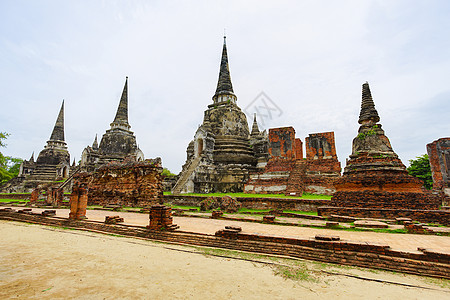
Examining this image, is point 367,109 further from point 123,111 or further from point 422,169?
point 123,111

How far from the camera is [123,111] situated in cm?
2847

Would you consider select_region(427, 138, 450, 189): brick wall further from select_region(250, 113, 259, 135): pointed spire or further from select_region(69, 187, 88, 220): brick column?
select_region(69, 187, 88, 220): brick column

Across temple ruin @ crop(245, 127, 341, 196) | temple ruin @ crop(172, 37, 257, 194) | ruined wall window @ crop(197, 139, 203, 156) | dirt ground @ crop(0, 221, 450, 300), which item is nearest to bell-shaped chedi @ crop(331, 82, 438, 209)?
temple ruin @ crop(245, 127, 341, 196)

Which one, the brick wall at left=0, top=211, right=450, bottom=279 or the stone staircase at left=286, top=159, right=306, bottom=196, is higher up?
the stone staircase at left=286, top=159, right=306, bottom=196

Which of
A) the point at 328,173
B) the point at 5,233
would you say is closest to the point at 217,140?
the point at 328,173

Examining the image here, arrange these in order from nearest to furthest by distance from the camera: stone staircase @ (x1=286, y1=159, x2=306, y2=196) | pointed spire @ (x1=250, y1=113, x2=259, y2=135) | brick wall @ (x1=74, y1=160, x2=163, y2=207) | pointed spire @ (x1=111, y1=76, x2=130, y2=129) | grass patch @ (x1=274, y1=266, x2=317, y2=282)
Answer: grass patch @ (x1=274, y1=266, x2=317, y2=282), brick wall @ (x1=74, y1=160, x2=163, y2=207), stone staircase @ (x1=286, y1=159, x2=306, y2=196), pointed spire @ (x1=250, y1=113, x2=259, y2=135), pointed spire @ (x1=111, y1=76, x2=130, y2=129)

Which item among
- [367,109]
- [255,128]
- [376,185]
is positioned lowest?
[376,185]

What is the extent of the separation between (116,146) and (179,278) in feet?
85.1

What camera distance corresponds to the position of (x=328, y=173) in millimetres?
15008

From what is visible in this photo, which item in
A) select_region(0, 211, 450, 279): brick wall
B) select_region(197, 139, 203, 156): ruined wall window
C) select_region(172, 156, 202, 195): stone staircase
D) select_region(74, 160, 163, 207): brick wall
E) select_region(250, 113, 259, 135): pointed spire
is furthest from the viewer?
select_region(250, 113, 259, 135): pointed spire

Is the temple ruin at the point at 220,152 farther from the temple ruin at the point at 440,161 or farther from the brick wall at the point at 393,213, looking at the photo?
the temple ruin at the point at 440,161

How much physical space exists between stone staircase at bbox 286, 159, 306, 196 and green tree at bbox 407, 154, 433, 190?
18875mm

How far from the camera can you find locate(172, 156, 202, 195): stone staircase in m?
17.1

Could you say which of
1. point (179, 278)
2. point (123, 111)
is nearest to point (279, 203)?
point (179, 278)
